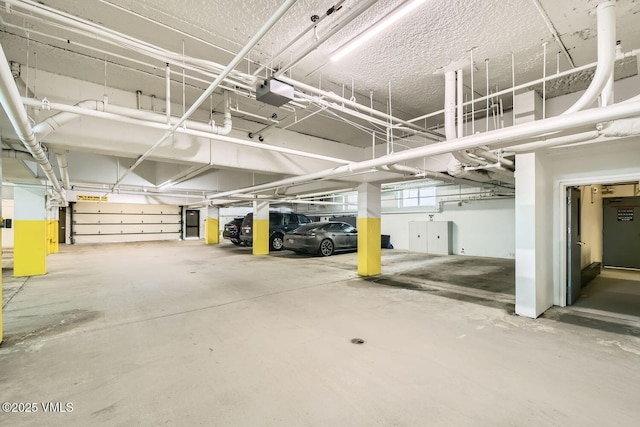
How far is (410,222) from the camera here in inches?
443

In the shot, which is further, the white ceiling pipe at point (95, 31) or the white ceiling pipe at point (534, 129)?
the white ceiling pipe at point (534, 129)

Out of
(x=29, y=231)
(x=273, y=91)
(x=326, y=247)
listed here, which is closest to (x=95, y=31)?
(x=273, y=91)

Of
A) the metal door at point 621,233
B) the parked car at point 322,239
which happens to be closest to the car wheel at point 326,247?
the parked car at point 322,239

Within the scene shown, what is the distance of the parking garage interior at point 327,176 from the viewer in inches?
74.5

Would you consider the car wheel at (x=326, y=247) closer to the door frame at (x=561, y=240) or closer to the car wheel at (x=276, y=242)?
the car wheel at (x=276, y=242)

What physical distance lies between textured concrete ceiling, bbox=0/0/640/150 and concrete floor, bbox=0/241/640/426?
8.48 ft

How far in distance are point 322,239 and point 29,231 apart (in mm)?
7078

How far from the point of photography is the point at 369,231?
6.17 meters

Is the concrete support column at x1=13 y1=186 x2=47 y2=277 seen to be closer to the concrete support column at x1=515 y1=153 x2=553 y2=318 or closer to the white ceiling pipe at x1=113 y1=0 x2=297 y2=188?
the white ceiling pipe at x1=113 y1=0 x2=297 y2=188

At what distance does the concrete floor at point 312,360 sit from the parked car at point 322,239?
4.20 metres

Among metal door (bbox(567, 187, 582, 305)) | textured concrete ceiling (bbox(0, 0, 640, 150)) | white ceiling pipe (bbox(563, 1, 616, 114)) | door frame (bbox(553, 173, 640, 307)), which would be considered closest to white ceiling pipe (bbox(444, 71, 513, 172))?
textured concrete ceiling (bbox(0, 0, 640, 150))

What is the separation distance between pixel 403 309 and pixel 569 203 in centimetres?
290

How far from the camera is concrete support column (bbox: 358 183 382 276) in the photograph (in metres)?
6.08

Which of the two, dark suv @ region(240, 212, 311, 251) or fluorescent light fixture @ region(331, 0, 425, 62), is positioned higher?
fluorescent light fixture @ region(331, 0, 425, 62)
